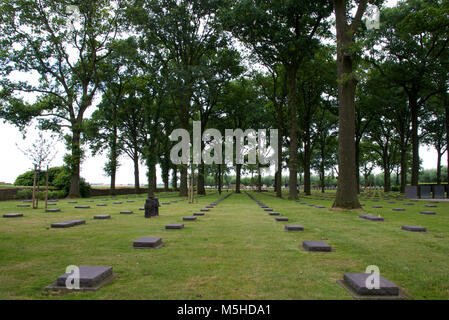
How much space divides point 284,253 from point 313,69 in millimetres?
27879

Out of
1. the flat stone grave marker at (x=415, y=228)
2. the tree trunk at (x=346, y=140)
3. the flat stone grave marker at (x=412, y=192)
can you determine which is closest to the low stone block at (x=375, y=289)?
the flat stone grave marker at (x=415, y=228)

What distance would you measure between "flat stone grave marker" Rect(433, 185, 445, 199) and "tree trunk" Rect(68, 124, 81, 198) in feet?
108

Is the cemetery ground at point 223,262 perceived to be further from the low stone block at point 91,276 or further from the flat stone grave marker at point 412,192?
the flat stone grave marker at point 412,192

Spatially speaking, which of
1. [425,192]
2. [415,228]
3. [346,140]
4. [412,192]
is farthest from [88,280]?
[425,192]

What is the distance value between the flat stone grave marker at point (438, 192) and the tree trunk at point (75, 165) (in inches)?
1301

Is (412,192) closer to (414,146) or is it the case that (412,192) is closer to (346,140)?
Result: (414,146)

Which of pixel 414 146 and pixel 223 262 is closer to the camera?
pixel 223 262

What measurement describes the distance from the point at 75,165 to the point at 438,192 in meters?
33.6

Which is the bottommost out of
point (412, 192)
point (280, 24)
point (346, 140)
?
point (412, 192)

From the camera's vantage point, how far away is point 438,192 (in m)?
26.1

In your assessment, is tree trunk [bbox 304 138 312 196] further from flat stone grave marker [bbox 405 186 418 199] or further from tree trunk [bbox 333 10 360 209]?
tree trunk [bbox 333 10 360 209]

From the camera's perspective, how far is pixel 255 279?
387 cm

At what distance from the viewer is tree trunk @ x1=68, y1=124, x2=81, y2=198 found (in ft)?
91.4
